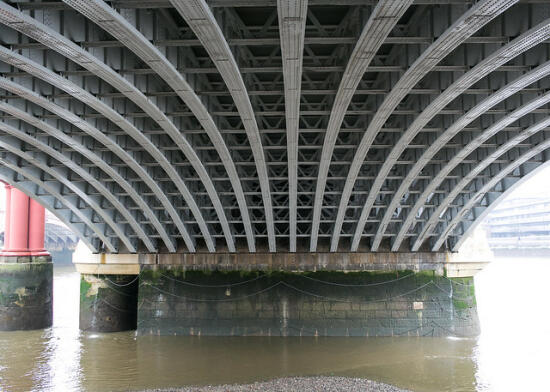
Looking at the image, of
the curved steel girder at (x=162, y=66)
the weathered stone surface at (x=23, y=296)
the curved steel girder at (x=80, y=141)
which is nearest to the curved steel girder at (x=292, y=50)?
the curved steel girder at (x=162, y=66)

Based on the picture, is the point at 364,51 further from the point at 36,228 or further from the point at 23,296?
the point at 23,296

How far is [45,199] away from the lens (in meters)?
16.3

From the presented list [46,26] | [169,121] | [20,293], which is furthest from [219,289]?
[46,26]

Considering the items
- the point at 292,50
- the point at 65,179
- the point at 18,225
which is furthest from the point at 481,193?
the point at 18,225

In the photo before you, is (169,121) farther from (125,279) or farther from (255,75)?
(125,279)

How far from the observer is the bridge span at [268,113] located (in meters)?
7.15

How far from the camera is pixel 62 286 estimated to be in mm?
34281

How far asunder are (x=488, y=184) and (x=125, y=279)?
1456 cm

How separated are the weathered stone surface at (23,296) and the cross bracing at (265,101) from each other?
9.48 ft

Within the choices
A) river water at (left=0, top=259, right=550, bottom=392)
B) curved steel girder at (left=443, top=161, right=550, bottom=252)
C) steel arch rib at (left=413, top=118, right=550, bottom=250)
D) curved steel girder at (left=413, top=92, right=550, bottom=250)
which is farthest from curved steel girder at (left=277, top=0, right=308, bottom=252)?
curved steel girder at (left=443, top=161, right=550, bottom=252)

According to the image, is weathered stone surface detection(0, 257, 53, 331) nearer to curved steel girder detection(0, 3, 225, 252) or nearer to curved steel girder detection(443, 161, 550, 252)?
curved steel girder detection(0, 3, 225, 252)

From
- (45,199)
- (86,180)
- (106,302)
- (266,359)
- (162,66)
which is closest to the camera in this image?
(162,66)

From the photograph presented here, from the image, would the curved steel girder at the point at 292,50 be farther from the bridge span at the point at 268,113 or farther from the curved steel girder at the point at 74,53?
the curved steel girder at the point at 74,53

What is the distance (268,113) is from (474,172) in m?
6.91
